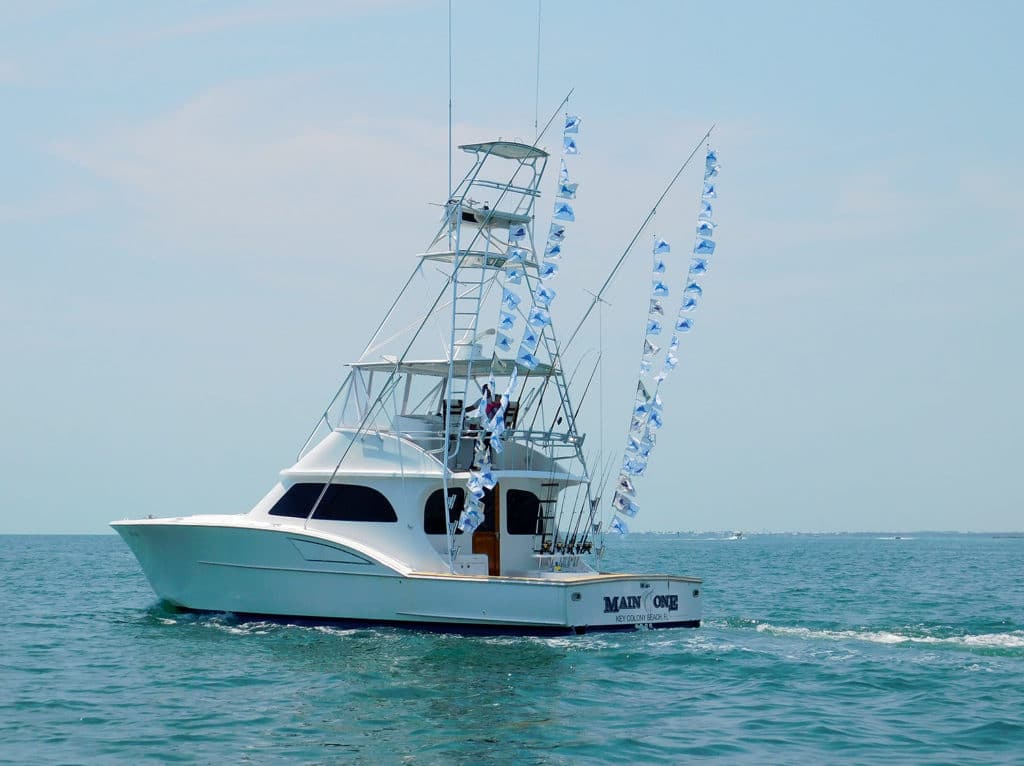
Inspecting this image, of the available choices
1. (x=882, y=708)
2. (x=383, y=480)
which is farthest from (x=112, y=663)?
(x=882, y=708)

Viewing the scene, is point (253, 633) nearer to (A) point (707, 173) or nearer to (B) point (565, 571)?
(B) point (565, 571)

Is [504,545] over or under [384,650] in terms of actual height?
over

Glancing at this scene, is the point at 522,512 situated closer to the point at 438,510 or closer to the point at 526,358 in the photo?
the point at 438,510

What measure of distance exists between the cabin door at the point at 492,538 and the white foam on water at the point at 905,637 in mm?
4563

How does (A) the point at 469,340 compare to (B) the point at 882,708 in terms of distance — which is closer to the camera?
(B) the point at 882,708

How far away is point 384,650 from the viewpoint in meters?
18.2

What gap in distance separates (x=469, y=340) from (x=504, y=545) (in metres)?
3.45

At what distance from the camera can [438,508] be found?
68.5 feet

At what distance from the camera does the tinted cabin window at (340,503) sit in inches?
821

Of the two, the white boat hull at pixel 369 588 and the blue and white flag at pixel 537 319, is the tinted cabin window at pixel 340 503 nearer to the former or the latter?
the white boat hull at pixel 369 588

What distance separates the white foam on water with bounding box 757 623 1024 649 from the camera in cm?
1994

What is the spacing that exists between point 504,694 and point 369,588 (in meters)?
5.20

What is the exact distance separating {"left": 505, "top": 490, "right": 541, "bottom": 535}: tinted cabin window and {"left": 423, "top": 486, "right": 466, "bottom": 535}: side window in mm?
853

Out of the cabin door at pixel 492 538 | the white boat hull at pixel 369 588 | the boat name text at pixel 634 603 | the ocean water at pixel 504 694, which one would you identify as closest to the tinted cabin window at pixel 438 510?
the cabin door at pixel 492 538
